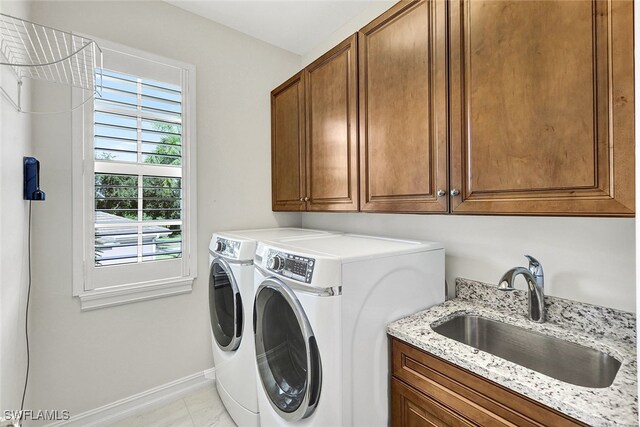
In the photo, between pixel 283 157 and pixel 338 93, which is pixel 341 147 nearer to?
pixel 338 93

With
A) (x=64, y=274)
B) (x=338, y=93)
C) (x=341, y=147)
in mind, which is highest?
(x=338, y=93)

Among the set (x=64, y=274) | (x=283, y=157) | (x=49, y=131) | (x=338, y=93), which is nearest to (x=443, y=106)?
(x=338, y=93)

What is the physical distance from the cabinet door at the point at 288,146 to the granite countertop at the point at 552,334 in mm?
1187

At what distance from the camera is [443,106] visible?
1.21 meters

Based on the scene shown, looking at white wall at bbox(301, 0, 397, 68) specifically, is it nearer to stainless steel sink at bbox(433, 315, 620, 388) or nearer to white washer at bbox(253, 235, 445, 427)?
white washer at bbox(253, 235, 445, 427)

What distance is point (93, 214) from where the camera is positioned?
1.75 metres

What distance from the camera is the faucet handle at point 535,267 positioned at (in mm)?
1230

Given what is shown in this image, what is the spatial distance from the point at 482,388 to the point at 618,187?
732 millimetres

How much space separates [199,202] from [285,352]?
4.26 ft

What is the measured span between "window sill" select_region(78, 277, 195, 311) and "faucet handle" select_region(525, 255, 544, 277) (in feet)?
6.74

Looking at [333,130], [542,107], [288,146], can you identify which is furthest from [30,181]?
[542,107]

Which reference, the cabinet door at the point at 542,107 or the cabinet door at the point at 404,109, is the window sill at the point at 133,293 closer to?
the cabinet door at the point at 404,109
